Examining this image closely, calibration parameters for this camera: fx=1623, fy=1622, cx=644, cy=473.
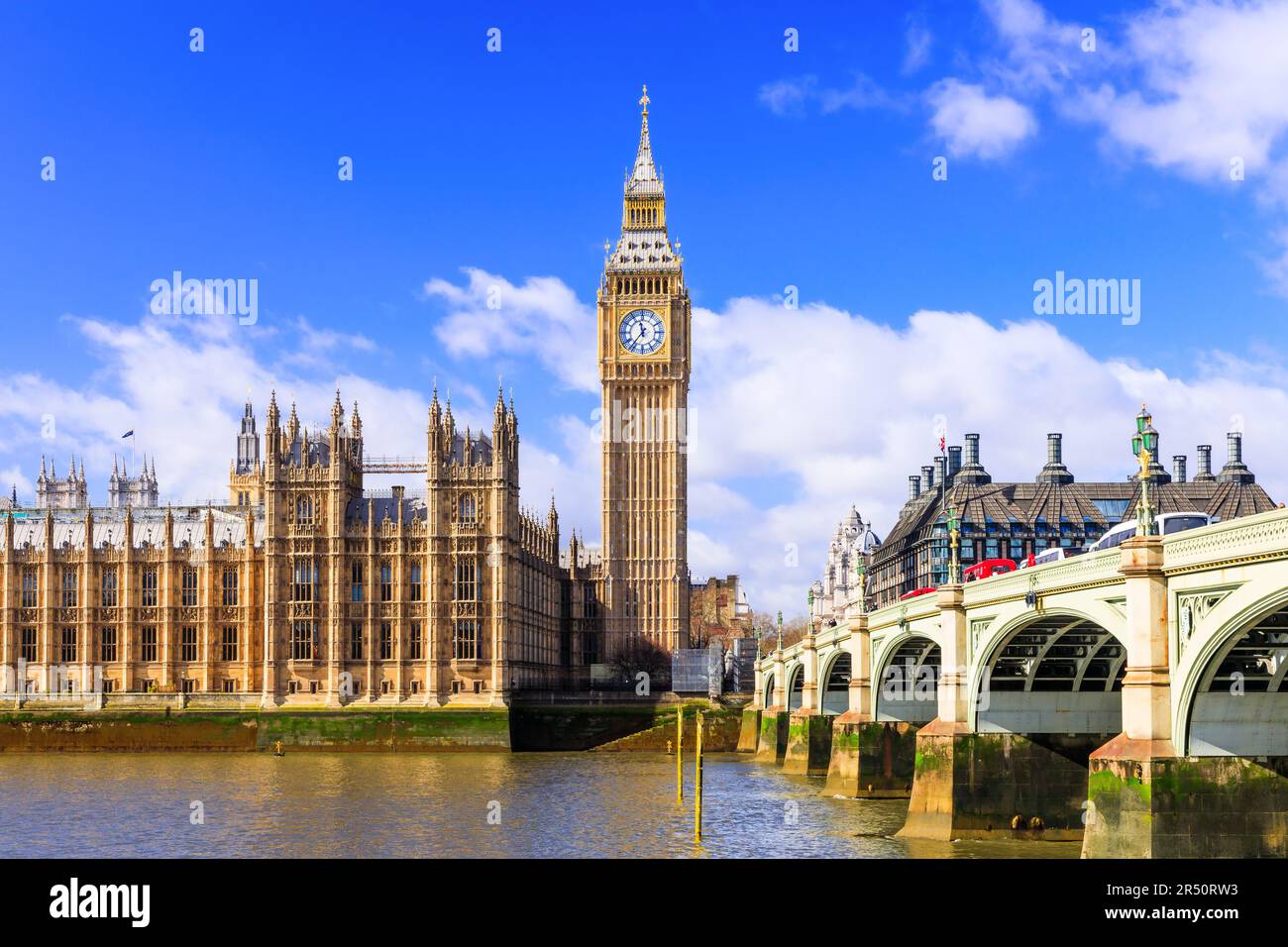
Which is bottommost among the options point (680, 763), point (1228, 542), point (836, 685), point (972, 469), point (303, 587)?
point (680, 763)

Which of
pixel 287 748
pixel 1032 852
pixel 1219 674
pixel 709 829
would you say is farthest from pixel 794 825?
pixel 287 748

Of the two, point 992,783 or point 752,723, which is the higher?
point 992,783

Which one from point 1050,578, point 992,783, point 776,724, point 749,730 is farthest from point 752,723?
point 1050,578

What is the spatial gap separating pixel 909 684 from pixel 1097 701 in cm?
1990

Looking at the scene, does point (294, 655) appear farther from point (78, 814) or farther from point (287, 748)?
point (78, 814)

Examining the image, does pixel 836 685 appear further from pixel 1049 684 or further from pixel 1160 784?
pixel 1160 784

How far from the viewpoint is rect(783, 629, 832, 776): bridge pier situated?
8550cm

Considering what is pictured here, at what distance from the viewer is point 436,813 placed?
6425cm

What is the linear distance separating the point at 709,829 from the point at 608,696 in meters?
Result: 66.2

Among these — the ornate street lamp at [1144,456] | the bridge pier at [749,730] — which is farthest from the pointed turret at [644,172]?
the ornate street lamp at [1144,456]

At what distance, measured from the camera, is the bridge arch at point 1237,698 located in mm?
35844

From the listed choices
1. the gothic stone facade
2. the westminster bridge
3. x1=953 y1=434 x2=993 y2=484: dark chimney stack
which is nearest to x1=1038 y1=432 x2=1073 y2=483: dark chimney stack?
x1=953 y1=434 x2=993 y2=484: dark chimney stack

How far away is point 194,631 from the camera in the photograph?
124 m

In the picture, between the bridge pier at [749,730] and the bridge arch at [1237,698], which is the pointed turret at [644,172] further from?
the bridge arch at [1237,698]
